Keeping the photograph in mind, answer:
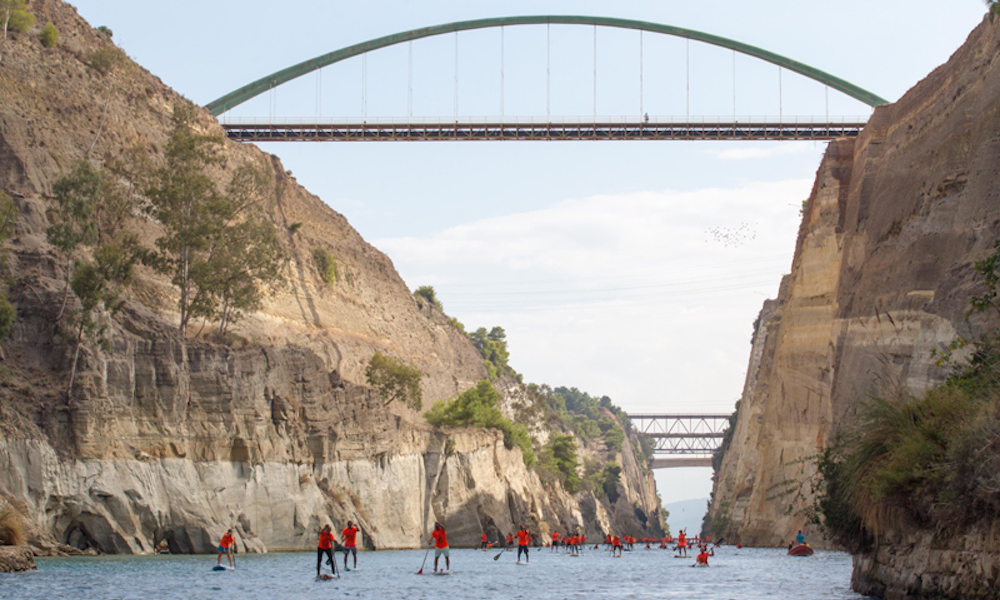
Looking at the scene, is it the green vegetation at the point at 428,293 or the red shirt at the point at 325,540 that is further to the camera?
the green vegetation at the point at 428,293

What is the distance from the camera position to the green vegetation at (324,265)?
277ft

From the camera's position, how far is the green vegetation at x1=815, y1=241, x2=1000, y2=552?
19.2 m

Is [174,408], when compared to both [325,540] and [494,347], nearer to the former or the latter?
[325,540]

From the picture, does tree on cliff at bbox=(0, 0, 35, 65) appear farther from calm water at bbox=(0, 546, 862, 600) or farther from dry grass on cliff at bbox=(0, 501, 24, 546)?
dry grass on cliff at bbox=(0, 501, 24, 546)

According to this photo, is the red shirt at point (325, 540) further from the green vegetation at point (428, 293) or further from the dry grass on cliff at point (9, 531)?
the green vegetation at point (428, 293)

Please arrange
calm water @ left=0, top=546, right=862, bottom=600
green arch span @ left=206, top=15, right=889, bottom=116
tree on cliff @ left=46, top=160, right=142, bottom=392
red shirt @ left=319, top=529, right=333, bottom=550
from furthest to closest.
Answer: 1. green arch span @ left=206, top=15, right=889, bottom=116
2. tree on cliff @ left=46, top=160, right=142, bottom=392
3. red shirt @ left=319, top=529, right=333, bottom=550
4. calm water @ left=0, top=546, right=862, bottom=600

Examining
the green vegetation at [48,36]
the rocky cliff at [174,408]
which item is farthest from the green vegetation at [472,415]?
the green vegetation at [48,36]

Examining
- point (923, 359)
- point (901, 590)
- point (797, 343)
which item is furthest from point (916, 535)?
point (797, 343)

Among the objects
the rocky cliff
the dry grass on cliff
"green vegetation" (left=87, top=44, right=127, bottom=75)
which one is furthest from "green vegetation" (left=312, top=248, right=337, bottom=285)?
the dry grass on cliff

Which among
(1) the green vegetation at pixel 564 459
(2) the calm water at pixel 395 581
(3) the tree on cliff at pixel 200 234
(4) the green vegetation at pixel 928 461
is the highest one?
(3) the tree on cliff at pixel 200 234

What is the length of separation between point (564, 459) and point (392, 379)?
45380 millimetres

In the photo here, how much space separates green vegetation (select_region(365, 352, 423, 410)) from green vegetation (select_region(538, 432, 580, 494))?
3800 cm

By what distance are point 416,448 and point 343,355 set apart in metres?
11.9

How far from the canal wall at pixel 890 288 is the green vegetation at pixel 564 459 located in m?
33.1
